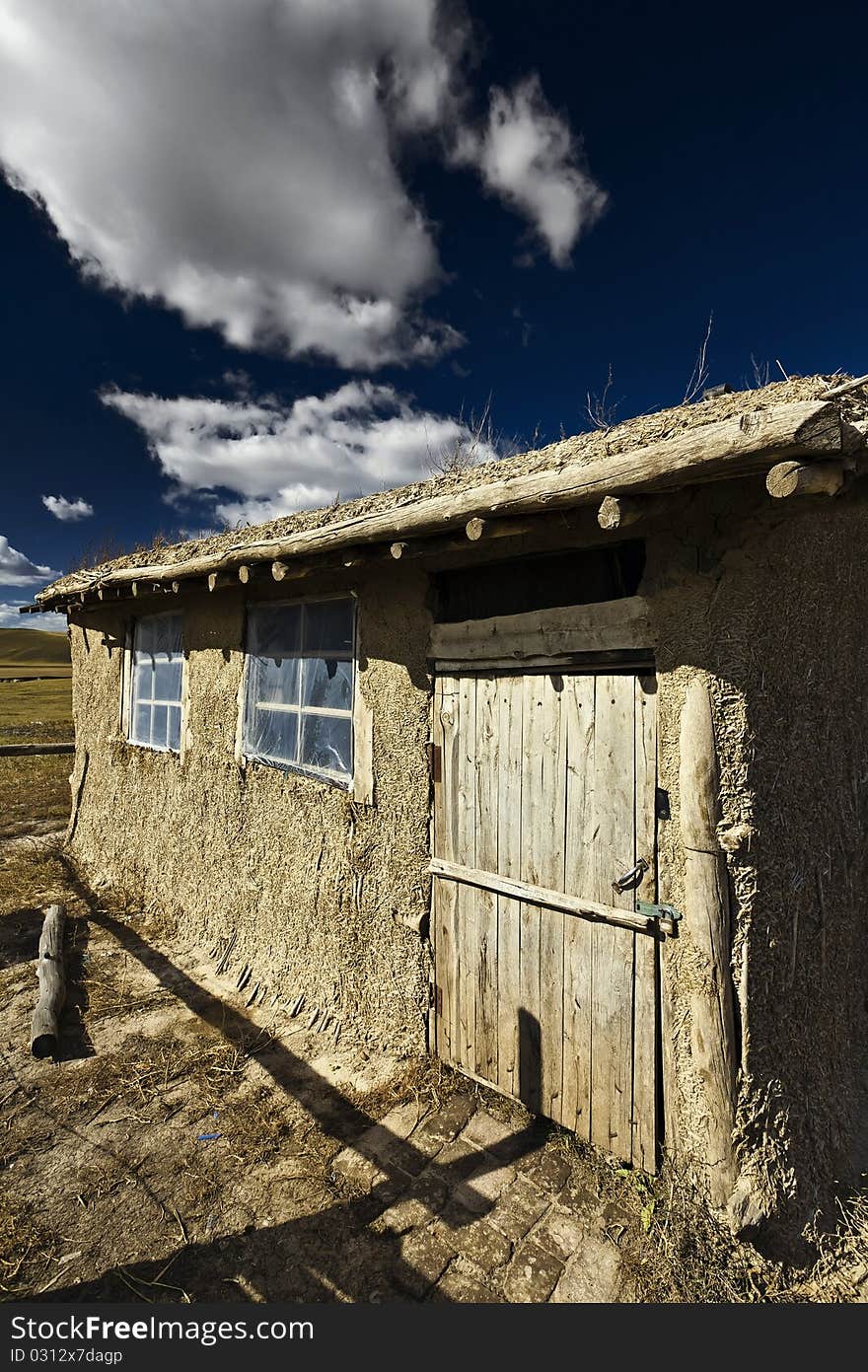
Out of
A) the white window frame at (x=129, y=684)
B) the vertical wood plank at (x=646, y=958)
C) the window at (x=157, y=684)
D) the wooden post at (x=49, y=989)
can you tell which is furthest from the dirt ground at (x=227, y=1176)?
the white window frame at (x=129, y=684)

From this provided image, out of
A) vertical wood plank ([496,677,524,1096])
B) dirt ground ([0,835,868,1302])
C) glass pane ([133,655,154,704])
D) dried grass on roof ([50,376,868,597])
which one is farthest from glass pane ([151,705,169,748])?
vertical wood plank ([496,677,524,1096])

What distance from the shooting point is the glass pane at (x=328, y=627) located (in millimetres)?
4277

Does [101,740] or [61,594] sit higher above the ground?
[61,594]

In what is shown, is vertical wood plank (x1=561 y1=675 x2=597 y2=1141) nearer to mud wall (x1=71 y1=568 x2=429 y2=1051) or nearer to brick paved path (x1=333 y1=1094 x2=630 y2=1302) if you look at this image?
brick paved path (x1=333 y1=1094 x2=630 y2=1302)

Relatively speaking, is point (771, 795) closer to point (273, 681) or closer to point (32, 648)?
point (273, 681)

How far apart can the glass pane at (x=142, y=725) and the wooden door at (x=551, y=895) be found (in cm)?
425

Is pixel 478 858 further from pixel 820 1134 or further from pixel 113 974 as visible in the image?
pixel 113 974

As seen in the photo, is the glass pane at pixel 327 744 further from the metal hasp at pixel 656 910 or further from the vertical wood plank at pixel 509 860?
the metal hasp at pixel 656 910

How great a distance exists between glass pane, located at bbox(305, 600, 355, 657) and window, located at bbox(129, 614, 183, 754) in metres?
2.15

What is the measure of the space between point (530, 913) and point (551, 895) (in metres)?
0.22

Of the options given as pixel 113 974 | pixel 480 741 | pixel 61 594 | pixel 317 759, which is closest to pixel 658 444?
pixel 480 741

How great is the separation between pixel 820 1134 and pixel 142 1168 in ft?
10.8

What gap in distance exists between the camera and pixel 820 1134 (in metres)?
2.78

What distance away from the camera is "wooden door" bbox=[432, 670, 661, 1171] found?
9.34 ft
